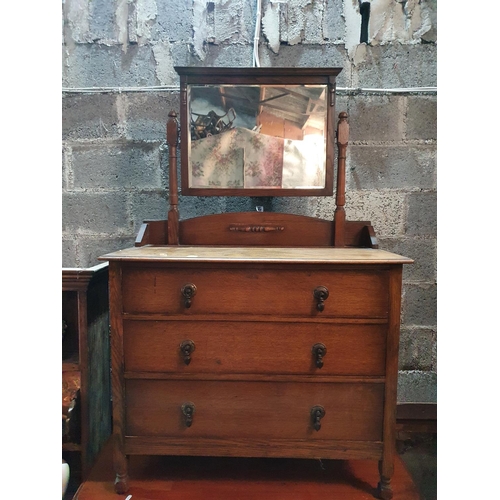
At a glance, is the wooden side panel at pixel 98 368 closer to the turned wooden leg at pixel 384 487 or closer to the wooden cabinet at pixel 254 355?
the wooden cabinet at pixel 254 355

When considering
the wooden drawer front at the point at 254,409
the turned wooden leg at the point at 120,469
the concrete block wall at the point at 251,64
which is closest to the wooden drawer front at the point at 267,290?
the wooden drawer front at the point at 254,409

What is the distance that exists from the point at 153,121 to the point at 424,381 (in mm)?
1596

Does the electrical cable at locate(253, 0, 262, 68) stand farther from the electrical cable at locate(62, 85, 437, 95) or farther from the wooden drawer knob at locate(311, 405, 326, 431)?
the wooden drawer knob at locate(311, 405, 326, 431)

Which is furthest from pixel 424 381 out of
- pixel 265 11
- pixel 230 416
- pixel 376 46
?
pixel 265 11

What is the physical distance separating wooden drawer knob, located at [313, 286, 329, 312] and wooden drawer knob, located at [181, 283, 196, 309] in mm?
335

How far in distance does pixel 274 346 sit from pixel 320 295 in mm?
193

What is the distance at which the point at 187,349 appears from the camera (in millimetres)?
1072

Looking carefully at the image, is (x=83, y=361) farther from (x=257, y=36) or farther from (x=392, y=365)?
(x=257, y=36)

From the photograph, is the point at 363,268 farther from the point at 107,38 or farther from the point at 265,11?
the point at 107,38

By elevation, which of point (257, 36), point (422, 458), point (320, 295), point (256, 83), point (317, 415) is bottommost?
point (422, 458)

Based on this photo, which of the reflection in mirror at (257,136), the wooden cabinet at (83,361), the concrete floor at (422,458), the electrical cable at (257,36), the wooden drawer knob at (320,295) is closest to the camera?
the wooden drawer knob at (320,295)

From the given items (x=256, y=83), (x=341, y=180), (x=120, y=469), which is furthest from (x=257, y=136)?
(x=120, y=469)

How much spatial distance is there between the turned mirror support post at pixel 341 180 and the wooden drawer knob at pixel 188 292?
0.60 m

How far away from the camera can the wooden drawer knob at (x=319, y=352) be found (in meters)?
1.06
